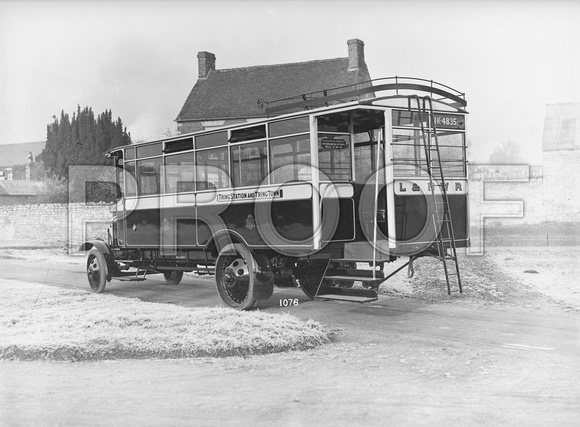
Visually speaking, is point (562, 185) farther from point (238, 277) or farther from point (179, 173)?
point (238, 277)

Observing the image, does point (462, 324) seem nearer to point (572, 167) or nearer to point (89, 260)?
point (89, 260)

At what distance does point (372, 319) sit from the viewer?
9828mm

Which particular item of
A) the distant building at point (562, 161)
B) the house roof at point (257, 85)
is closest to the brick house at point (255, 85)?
the house roof at point (257, 85)

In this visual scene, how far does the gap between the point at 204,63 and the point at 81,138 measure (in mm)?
9472

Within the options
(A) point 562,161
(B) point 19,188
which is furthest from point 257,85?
(B) point 19,188

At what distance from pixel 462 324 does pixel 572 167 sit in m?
35.5

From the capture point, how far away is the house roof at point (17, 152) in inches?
2810

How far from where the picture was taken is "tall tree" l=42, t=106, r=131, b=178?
40469mm

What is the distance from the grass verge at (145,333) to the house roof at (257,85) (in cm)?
2449

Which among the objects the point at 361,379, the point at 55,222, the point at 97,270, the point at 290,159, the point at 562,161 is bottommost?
the point at 361,379

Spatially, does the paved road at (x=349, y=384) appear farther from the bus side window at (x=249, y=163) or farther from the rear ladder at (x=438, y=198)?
the bus side window at (x=249, y=163)

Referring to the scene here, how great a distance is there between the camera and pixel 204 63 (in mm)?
39375

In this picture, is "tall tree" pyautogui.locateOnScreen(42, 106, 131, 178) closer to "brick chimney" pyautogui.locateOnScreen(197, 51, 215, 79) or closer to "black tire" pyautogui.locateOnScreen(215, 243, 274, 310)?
"brick chimney" pyautogui.locateOnScreen(197, 51, 215, 79)

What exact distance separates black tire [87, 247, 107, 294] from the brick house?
19.7 m
